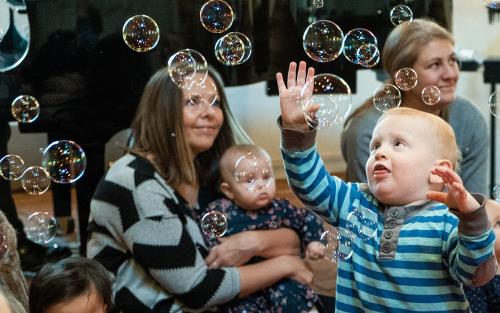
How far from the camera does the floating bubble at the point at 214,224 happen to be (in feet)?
6.89

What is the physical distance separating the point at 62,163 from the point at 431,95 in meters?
0.92

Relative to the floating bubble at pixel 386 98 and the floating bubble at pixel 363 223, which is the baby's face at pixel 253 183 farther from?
the floating bubble at pixel 363 223

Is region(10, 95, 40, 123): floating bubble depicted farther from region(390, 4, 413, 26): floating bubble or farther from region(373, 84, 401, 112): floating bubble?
region(390, 4, 413, 26): floating bubble

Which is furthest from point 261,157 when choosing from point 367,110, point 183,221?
point 367,110

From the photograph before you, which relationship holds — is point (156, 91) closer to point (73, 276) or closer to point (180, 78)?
point (180, 78)

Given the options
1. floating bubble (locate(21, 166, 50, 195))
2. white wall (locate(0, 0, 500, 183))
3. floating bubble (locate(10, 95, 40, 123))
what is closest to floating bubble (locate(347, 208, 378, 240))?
floating bubble (locate(21, 166, 50, 195))

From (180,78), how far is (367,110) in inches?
22.3

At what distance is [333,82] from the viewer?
2.04 m

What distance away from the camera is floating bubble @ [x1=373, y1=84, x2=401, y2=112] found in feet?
7.22

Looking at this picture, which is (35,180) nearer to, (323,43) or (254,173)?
(254,173)

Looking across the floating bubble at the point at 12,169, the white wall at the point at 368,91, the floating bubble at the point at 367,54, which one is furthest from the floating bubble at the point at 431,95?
the white wall at the point at 368,91

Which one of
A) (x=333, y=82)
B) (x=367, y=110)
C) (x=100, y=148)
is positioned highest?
(x=333, y=82)

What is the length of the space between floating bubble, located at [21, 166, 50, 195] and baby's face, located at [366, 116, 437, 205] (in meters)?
0.95

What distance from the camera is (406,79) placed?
7.38 ft
